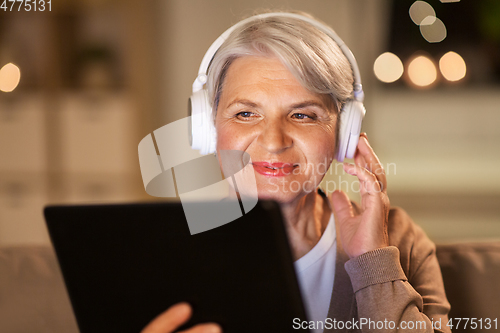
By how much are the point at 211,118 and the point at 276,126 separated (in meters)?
0.14

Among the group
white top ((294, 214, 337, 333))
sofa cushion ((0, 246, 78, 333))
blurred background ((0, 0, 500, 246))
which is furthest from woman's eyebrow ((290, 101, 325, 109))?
blurred background ((0, 0, 500, 246))

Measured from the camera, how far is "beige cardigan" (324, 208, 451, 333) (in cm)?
67

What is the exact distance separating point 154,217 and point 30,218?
7.47 feet

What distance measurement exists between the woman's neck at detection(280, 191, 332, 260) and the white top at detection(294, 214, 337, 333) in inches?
1.1

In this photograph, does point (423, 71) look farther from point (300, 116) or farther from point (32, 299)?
point (32, 299)

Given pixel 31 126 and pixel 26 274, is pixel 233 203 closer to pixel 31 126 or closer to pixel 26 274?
pixel 26 274

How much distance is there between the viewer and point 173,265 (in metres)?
0.51

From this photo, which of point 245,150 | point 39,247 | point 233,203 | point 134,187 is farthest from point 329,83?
point 134,187

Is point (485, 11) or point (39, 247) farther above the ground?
point (485, 11)

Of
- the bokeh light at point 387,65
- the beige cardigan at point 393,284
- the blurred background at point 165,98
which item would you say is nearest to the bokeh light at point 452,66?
the blurred background at point 165,98

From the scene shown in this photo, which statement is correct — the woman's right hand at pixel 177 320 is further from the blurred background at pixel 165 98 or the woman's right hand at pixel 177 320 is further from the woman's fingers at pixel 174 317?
the blurred background at pixel 165 98

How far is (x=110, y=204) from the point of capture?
1.64 feet

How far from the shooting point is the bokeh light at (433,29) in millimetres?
2699

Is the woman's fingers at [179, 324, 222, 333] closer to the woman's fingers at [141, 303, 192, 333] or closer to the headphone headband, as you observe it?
the woman's fingers at [141, 303, 192, 333]
